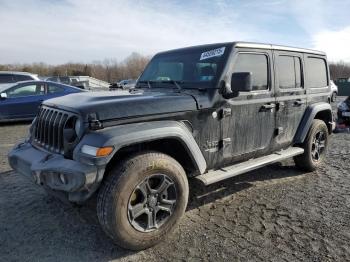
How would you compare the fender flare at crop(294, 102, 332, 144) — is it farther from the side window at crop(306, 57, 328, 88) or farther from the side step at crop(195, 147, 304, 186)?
the side window at crop(306, 57, 328, 88)

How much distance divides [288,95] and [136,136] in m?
2.70

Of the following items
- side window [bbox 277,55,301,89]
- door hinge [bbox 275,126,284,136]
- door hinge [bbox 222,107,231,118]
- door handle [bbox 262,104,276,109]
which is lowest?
door hinge [bbox 275,126,284,136]

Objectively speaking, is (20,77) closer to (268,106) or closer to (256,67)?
(256,67)

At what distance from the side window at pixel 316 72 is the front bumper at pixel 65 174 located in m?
3.86

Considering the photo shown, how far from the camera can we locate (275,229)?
3.62m

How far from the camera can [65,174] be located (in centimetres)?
297

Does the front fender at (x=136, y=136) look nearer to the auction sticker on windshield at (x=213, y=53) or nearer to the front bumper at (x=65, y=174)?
the front bumper at (x=65, y=174)

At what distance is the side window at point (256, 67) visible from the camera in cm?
418

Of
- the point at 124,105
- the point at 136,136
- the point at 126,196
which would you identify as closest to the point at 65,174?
the point at 126,196

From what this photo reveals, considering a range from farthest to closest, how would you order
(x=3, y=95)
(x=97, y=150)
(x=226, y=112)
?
(x=3, y=95) < (x=226, y=112) < (x=97, y=150)

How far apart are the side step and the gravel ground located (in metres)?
0.45

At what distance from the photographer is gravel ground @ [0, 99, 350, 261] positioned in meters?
3.15

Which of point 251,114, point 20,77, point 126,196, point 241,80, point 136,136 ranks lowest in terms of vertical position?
point 126,196

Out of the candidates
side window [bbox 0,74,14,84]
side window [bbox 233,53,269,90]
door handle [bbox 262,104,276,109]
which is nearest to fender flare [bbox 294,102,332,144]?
door handle [bbox 262,104,276,109]
